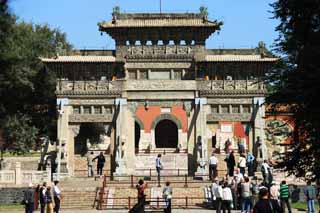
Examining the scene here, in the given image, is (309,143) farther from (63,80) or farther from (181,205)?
(63,80)

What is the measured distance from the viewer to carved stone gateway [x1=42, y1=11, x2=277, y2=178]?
4288cm

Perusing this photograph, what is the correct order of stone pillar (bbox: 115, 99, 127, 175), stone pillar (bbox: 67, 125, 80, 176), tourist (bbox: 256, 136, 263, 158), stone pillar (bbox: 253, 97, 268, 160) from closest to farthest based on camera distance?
tourist (bbox: 256, 136, 263, 158)
stone pillar (bbox: 115, 99, 127, 175)
stone pillar (bbox: 253, 97, 268, 160)
stone pillar (bbox: 67, 125, 80, 176)

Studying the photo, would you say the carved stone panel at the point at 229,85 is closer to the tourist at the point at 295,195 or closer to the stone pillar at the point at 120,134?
the stone pillar at the point at 120,134

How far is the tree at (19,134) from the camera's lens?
46.2 meters

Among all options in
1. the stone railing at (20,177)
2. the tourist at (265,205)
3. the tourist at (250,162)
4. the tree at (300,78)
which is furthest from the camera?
the tourist at (250,162)

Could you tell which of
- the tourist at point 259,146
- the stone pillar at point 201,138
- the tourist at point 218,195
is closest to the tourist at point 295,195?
the tourist at point 259,146

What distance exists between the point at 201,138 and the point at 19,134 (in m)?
12.6

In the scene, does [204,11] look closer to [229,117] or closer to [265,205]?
[229,117]

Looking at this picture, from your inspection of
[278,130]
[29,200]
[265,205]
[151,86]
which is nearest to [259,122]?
[151,86]

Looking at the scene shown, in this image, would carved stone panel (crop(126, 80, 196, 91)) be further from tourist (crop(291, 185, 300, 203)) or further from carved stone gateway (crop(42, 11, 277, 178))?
A: tourist (crop(291, 185, 300, 203))

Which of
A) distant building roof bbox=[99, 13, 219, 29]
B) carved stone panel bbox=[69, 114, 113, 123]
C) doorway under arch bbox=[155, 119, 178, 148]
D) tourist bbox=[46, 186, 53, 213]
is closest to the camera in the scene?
tourist bbox=[46, 186, 53, 213]

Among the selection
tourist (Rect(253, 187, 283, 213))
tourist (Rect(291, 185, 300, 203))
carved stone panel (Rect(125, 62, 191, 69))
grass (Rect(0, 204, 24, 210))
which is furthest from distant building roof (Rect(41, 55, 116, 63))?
tourist (Rect(253, 187, 283, 213))

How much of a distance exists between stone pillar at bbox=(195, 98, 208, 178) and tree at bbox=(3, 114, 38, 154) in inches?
468

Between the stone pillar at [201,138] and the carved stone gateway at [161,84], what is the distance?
0.06 metres
